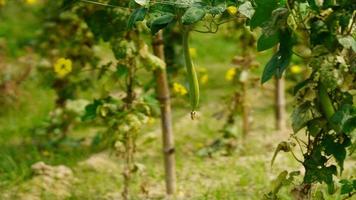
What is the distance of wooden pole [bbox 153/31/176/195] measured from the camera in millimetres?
3434

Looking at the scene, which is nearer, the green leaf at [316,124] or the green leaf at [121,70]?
the green leaf at [316,124]

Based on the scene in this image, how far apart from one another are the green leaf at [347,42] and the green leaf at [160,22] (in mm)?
492

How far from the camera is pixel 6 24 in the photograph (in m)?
7.57

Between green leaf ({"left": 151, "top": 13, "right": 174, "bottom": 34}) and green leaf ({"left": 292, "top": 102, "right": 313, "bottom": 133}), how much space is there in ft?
1.65

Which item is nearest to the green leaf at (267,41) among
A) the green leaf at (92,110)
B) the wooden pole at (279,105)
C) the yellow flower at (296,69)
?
the green leaf at (92,110)

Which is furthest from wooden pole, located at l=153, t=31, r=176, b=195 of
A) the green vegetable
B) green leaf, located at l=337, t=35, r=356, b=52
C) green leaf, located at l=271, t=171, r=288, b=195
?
green leaf, located at l=337, t=35, r=356, b=52

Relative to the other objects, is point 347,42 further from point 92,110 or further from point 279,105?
point 279,105

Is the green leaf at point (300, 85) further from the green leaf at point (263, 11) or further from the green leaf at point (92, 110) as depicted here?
the green leaf at point (92, 110)

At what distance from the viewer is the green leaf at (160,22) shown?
6.56 feet

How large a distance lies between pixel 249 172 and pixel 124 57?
3.80 ft

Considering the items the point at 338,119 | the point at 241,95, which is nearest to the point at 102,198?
the point at 241,95

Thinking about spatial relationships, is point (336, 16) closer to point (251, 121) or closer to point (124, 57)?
point (124, 57)

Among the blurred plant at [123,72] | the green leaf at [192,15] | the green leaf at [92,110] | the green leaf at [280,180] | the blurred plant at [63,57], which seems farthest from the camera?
the blurred plant at [63,57]

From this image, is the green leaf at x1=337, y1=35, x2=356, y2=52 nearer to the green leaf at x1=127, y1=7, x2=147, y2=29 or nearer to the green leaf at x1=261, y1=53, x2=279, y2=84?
the green leaf at x1=261, y1=53, x2=279, y2=84
